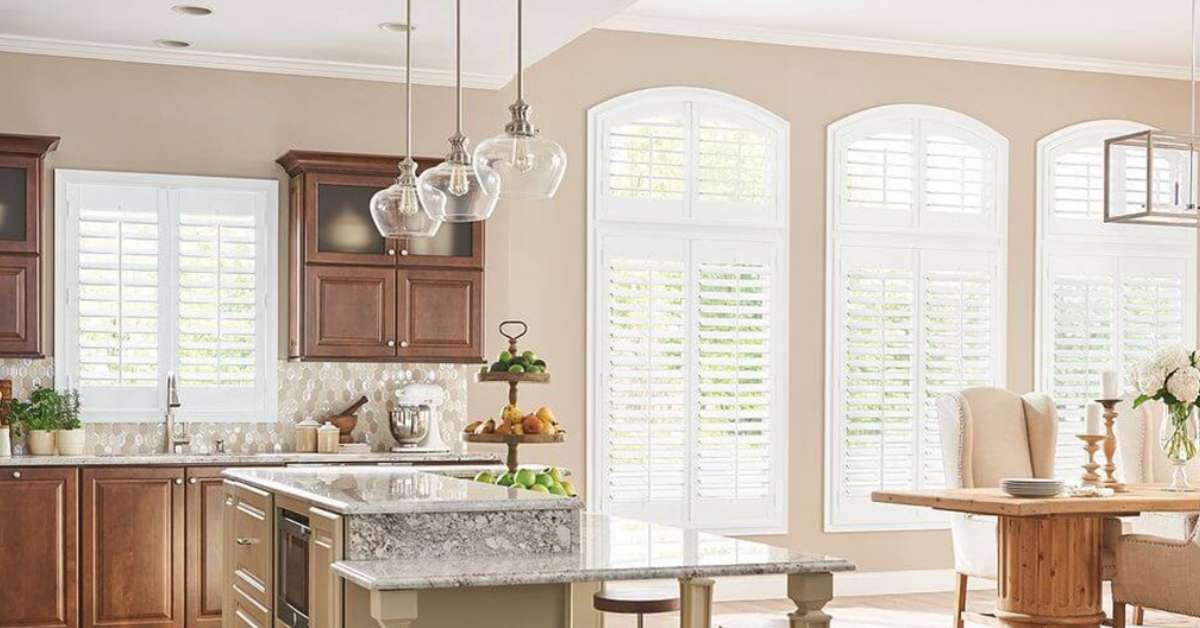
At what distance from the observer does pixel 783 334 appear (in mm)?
8336

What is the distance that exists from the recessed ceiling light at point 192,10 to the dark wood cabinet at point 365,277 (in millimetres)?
901

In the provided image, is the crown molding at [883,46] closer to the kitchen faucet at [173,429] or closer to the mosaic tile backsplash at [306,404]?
the mosaic tile backsplash at [306,404]

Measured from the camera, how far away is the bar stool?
15.2 feet

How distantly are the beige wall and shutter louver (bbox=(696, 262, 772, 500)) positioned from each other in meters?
0.20

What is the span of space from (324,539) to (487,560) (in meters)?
0.47

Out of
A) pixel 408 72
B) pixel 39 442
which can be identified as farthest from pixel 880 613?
pixel 408 72

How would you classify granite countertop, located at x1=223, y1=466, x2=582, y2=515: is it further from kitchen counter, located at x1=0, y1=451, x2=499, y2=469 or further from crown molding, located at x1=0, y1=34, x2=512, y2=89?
crown molding, located at x1=0, y1=34, x2=512, y2=89

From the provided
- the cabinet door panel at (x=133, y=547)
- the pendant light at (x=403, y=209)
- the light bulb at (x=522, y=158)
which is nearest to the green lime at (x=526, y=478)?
the pendant light at (x=403, y=209)

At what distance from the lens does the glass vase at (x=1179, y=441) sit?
6406 millimetres

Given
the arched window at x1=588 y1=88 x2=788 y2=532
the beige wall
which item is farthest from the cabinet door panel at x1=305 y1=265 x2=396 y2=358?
the arched window at x1=588 y1=88 x2=788 y2=532

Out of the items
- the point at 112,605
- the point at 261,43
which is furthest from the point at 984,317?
the point at 112,605

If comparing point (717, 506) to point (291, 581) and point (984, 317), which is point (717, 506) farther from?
point (291, 581)

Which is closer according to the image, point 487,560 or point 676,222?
point 487,560

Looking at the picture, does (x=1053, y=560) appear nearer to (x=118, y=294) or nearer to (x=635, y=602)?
(x=635, y=602)
